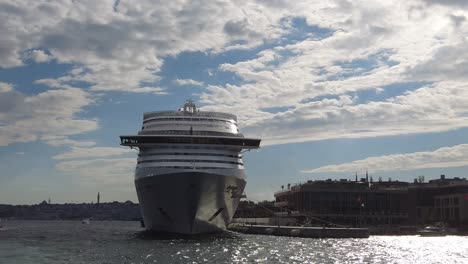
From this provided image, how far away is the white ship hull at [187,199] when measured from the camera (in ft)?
257

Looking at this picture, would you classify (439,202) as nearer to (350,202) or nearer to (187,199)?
(350,202)

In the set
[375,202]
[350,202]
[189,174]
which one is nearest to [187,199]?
[189,174]

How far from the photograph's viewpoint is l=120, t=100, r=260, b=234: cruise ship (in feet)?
259

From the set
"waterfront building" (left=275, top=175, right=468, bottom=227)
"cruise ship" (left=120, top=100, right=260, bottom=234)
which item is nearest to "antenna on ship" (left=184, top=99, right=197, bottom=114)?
"cruise ship" (left=120, top=100, right=260, bottom=234)

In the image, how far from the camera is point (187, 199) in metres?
78.3

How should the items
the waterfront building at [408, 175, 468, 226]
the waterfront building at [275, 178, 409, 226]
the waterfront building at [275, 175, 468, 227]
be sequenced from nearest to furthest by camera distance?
the waterfront building at [408, 175, 468, 226] < the waterfront building at [275, 175, 468, 227] < the waterfront building at [275, 178, 409, 226]

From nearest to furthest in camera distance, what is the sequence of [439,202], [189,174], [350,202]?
[189,174] < [439,202] < [350,202]

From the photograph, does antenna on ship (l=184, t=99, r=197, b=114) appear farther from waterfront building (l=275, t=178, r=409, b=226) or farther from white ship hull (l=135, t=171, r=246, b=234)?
waterfront building (l=275, t=178, r=409, b=226)

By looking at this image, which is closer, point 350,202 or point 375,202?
point 350,202

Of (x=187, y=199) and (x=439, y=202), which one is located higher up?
(x=439, y=202)

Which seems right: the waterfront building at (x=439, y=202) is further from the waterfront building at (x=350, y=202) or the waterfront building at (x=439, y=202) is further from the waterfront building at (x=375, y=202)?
the waterfront building at (x=350, y=202)

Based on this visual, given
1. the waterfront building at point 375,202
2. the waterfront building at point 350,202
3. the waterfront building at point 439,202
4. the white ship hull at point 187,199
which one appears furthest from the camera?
the waterfront building at point 350,202

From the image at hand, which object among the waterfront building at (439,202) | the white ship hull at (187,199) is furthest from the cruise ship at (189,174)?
the waterfront building at (439,202)

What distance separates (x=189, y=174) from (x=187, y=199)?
3.02 meters
